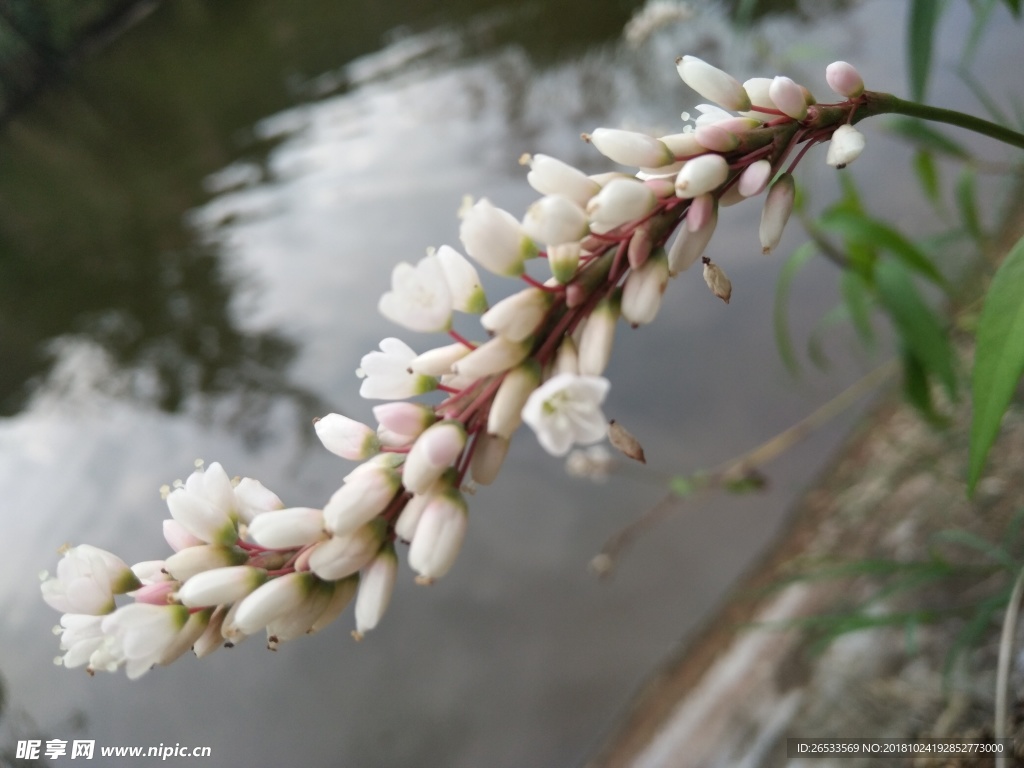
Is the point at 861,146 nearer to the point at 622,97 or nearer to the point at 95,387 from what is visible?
the point at 622,97

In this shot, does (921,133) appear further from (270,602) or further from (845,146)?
(270,602)

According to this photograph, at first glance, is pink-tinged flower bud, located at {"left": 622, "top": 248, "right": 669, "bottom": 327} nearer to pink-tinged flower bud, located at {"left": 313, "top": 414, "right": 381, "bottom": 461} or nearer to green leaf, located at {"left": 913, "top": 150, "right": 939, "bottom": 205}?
pink-tinged flower bud, located at {"left": 313, "top": 414, "right": 381, "bottom": 461}

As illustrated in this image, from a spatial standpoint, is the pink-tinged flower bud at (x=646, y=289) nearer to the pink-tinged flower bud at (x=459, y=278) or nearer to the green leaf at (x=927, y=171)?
the pink-tinged flower bud at (x=459, y=278)

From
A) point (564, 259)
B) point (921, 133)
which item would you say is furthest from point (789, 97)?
point (921, 133)

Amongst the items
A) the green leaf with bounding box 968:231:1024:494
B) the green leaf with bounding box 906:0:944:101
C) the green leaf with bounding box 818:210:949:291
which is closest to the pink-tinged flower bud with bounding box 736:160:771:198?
the green leaf with bounding box 968:231:1024:494

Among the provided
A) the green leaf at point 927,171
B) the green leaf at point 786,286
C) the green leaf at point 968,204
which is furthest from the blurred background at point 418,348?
the green leaf at point 968,204

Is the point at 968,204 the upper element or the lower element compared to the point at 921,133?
lower
